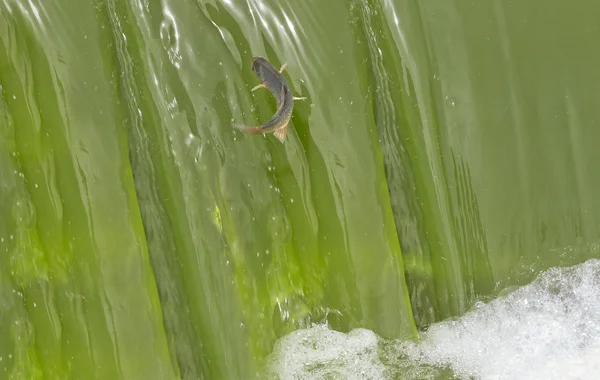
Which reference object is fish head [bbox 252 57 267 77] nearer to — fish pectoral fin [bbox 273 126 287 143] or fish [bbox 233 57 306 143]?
fish [bbox 233 57 306 143]

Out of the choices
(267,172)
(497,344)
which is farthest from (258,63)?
(497,344)

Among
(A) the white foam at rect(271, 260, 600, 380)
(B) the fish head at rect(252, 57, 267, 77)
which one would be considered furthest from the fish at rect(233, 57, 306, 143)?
(A) the white foam at rect(271, 260, 600, 380)

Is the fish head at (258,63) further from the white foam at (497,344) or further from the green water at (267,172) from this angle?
the white foam at (497,344)

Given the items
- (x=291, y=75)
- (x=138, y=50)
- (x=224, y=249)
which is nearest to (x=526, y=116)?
(x=291, y=75)

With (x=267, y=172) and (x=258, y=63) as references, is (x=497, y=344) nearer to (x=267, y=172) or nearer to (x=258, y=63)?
(x=267, y=172)

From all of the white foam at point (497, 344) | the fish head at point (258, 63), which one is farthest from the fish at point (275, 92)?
the white foam at point (497, 344)
